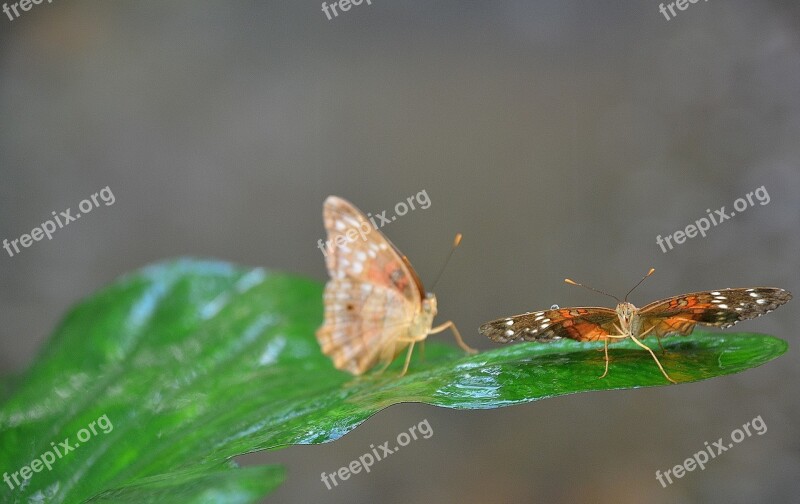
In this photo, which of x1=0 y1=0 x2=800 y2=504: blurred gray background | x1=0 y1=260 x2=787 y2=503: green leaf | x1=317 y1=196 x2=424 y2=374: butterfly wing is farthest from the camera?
x1=0 y1=0 x2=800 y2=504: blurred gray background

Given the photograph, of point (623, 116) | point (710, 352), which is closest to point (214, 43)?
point (623, 116)

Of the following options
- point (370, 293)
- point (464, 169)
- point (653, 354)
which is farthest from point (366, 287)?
point (464, 169)

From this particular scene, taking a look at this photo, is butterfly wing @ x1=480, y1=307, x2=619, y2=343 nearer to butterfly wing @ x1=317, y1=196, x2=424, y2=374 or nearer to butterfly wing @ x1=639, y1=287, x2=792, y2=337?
butterfly wing @ x1=639, y1=287, x2=792, y2=337

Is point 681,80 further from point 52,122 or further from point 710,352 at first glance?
point 52,122

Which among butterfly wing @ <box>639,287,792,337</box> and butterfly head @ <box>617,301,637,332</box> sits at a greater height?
butterfly head @ <box>617,301,637,332</box>

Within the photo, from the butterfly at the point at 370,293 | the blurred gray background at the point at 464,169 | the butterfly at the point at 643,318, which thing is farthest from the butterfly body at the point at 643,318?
the blurred gray background at the point at 464,169

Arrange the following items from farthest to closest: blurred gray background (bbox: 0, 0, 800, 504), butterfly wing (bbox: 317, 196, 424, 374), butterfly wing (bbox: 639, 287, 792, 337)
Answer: blurred gray background (bbox: 0, 0, 800, 504) < butterfly wing (bbox: 317, 196, 424, 374) < butterfly wing (bbox: 639, 287, 792, 337)

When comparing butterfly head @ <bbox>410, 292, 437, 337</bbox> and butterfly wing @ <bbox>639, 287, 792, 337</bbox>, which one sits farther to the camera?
butterfly head @ <bbox>410, 292, 437, 337</bbox>

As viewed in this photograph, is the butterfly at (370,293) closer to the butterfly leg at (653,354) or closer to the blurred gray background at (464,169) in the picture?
the butterfly leg at (653,354)

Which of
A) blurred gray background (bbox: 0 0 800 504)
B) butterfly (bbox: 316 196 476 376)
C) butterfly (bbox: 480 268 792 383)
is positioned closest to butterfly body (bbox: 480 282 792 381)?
butterfly (bbox: 480 268 792 383)
